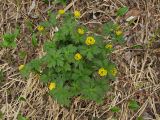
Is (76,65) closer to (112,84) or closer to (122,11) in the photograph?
(112,84)

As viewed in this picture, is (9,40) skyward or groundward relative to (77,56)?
skyward

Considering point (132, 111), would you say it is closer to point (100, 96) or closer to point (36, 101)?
point (100, 96)

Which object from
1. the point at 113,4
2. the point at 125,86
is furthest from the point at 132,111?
the point at 113,4

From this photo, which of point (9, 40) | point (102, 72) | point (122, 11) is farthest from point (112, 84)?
point (9, 40)

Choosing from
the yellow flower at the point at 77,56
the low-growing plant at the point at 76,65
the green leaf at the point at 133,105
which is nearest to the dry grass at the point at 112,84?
the green leaf at the point at 133,105

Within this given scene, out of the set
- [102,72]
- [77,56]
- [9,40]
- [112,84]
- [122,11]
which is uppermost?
[122,11]

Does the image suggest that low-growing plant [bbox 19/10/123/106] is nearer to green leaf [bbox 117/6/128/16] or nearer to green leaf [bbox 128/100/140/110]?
green leaf [bbox 128/100/140/110]
